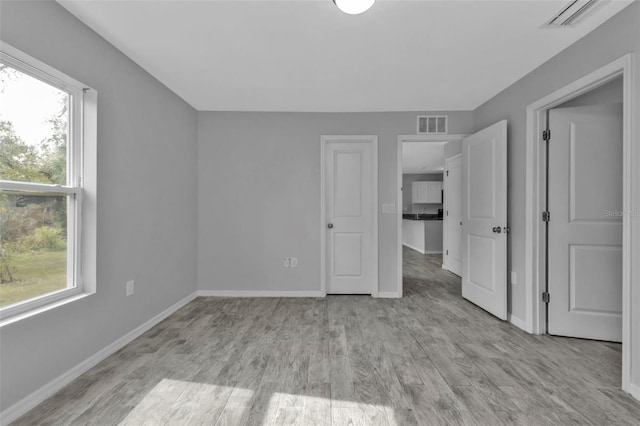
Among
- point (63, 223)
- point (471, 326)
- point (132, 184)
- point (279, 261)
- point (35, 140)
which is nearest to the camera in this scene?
point (35, 140)

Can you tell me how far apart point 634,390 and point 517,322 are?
4.08ft

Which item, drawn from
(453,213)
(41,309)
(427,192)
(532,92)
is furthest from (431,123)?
(427,192)

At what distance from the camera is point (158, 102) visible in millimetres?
3318

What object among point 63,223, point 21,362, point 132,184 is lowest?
point 21,362

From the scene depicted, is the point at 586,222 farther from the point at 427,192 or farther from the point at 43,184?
the point at 427,192

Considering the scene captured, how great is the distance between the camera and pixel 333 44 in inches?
101

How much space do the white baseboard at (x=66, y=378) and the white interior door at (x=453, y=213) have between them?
4861 mm

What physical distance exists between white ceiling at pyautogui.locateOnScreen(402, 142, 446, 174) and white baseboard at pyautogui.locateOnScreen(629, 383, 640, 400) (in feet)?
16.8

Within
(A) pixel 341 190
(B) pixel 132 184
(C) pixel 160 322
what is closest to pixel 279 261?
(A) pixel 341 190

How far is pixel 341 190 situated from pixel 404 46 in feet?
6.96

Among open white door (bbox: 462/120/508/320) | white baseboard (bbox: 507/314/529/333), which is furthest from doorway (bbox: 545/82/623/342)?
open white door (bbox: 462/120/508/320)

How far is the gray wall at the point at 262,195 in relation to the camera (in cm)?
431

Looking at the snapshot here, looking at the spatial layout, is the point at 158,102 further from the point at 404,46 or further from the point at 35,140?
the point at 404,46

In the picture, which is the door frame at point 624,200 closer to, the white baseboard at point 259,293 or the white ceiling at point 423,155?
the white baseboard at point 259,293
